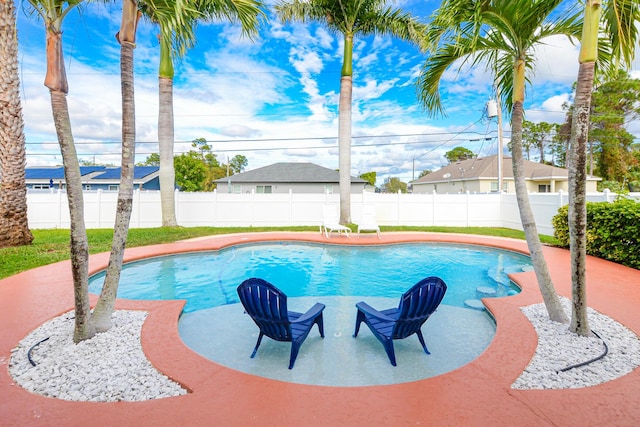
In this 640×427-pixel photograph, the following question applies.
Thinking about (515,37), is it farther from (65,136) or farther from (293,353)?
(65,136)

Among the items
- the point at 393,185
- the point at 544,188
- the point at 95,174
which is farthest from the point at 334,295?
the point at 393,185

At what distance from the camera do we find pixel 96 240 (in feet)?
35.3

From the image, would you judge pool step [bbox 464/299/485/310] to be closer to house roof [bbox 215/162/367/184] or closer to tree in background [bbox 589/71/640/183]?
house roof [bbox 215/162/367/184]

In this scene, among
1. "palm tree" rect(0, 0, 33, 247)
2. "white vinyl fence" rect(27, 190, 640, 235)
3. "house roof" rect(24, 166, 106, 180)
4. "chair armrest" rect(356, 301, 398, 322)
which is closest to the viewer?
"chair armrest" rect(356, 301, 398, 322)

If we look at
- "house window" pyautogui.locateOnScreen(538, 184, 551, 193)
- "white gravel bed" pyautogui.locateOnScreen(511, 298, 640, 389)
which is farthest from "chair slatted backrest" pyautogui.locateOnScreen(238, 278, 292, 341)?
"house window" pyautogui.locateOnScreen(538, 184, 551, 193)

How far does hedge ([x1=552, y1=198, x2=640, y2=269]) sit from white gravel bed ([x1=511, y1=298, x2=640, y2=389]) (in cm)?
438

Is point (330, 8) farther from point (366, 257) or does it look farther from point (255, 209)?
point (366, 257)

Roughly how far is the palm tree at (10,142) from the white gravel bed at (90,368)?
738 centimetres

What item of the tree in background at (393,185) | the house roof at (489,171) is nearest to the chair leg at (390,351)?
the house roof at (489,171)

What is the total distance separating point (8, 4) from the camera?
845cm

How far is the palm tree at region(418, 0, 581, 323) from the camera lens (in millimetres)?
3951

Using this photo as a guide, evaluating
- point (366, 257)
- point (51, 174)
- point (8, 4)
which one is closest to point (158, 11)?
point (366, 257)

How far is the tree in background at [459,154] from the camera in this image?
52.6 m

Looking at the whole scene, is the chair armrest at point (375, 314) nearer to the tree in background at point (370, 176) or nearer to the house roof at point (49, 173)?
the house roof at point (49, 173)
